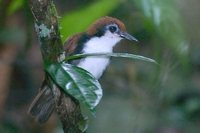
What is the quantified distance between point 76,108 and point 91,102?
0.16 meters

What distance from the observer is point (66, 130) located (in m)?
1.88

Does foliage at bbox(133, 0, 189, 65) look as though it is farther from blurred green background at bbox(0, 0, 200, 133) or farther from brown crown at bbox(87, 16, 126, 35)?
blurred green background at bbox(0, 0, 200, 133)

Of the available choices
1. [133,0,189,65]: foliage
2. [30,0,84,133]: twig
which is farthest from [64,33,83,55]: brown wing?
[30,0,84,133]: twig

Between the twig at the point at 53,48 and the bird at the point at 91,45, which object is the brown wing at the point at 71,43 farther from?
the twig at the point at 53,48

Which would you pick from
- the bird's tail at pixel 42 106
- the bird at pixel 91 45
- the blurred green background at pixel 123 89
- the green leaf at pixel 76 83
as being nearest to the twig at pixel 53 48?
the green leaf at pixel 76 83

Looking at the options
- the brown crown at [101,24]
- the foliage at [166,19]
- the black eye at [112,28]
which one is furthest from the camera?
the black eye at [112,28]

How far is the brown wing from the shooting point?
3079mm

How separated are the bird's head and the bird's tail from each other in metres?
0.46

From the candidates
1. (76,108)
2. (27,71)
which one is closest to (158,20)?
(76,108)

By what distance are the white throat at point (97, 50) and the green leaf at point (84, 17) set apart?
8.5 inches

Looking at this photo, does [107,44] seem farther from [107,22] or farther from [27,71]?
[27,71]

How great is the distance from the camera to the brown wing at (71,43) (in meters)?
3.08

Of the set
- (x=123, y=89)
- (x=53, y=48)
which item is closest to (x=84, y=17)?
(x=53, y=48)

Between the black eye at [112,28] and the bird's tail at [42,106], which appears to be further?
the black eye at [112,28]
